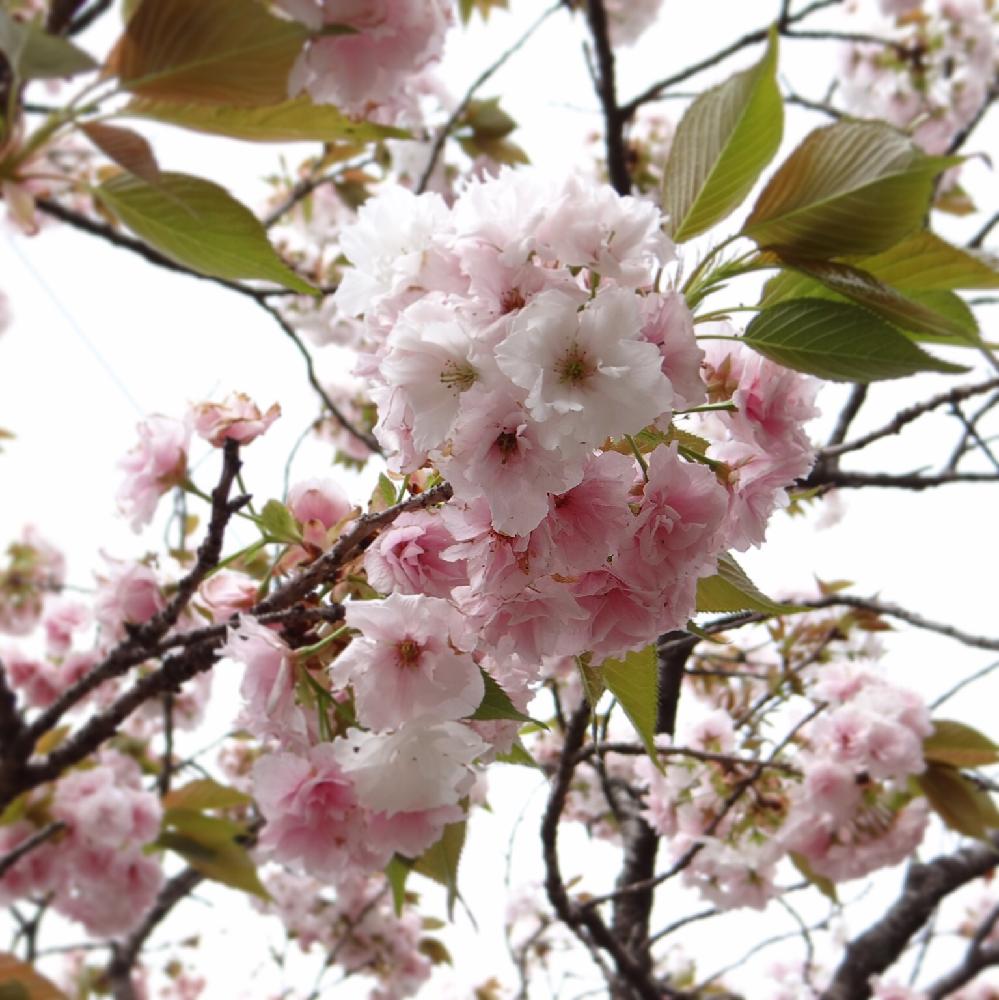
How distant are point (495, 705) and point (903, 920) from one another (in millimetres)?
2138

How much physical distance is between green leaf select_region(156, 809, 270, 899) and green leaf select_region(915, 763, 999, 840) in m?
1.30

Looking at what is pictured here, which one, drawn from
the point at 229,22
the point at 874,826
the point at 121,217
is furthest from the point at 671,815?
the point at 229,22

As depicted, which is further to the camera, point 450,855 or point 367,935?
point 367,935

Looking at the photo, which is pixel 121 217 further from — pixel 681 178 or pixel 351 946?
pixel 351 946

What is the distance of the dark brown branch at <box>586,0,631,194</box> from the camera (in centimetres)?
207

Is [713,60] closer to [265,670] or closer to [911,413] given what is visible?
[911,413]

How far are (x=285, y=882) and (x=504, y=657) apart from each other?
11.5 feet

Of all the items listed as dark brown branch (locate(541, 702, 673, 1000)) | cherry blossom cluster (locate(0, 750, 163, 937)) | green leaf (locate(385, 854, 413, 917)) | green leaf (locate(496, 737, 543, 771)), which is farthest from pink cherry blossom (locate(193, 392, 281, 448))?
cherry blossom cluster (locate(0, 750, 163, 937))

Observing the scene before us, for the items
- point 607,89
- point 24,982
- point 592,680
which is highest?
point 607,89

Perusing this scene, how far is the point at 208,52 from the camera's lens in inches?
32.5

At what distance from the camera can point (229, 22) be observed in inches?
31.3

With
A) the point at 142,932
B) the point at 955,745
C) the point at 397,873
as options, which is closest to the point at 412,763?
the point at 397,873

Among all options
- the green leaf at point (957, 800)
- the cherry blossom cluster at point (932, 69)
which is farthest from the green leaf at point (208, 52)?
the cherry blossom cluster at point (932, 69)

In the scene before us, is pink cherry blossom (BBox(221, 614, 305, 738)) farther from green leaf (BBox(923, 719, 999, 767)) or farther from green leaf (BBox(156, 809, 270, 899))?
green leaf (BBox(923, 719, 999, 767))
